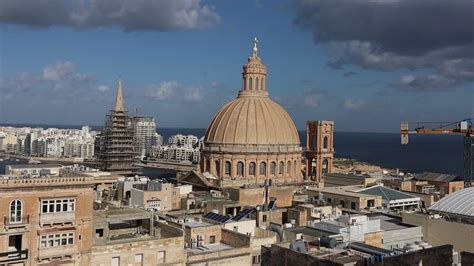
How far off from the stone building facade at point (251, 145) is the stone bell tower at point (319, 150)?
515cm

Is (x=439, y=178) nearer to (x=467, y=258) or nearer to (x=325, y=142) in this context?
(x=325, y=142)

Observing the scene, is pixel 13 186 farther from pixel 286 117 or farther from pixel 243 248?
pixel 286 117

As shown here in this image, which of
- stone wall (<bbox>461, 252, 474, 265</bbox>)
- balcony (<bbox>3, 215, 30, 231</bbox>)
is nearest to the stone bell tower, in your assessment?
balcony (<bbox>3, 215, 30, 231</bbox>)

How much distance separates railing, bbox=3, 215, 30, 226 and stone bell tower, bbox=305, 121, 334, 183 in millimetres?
53624

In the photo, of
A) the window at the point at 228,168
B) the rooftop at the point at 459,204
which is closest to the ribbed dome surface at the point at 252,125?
the window at the point at 228,168

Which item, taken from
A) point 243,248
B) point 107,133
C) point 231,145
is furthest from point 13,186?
point 107,133

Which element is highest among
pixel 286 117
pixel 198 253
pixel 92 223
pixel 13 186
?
pixel 286 117

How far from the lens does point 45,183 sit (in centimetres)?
2714

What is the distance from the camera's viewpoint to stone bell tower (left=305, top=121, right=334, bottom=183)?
77812 mm

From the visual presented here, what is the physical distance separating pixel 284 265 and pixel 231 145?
4634 cm

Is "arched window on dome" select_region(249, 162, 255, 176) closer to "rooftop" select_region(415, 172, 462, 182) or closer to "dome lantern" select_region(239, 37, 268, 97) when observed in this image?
"dome lantern" select_region(239, 37, 268, 97)

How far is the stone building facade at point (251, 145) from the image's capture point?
2724 inches

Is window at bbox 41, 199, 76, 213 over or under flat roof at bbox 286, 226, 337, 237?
over

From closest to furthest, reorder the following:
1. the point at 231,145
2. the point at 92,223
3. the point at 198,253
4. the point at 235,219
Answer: the point at 92,223 < the point at 198,253 < the point at 235,219 < the point at 231,145
